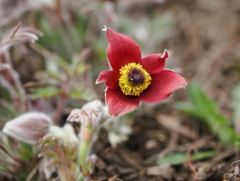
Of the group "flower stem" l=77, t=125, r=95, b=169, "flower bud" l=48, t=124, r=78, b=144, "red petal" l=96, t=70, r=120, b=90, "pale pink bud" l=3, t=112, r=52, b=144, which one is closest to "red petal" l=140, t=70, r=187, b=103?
"red petal" l=96, t=70, r=120, b=90

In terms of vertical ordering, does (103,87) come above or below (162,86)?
above

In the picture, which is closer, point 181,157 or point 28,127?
point 28,127

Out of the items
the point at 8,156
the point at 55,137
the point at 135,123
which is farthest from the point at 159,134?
the point at 8,156

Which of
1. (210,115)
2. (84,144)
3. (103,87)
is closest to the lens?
(84,144)

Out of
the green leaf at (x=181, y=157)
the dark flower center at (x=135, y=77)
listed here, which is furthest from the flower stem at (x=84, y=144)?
the green leaf at (x=181, y=157)

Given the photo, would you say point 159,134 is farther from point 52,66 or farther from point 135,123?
point 52,66

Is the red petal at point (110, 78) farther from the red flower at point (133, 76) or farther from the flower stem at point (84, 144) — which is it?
the flower stem at point (84, 144)

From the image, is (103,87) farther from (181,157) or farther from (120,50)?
(120,50)

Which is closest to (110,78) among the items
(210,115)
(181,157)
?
(181,157)

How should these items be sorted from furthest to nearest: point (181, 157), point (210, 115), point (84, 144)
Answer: point (210, 115), point (181, 157), point (84, 144)

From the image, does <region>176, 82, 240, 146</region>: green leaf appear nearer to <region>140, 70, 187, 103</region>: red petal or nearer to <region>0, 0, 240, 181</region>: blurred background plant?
<region>0, 0, 240, 181</region>: blurred background plant
